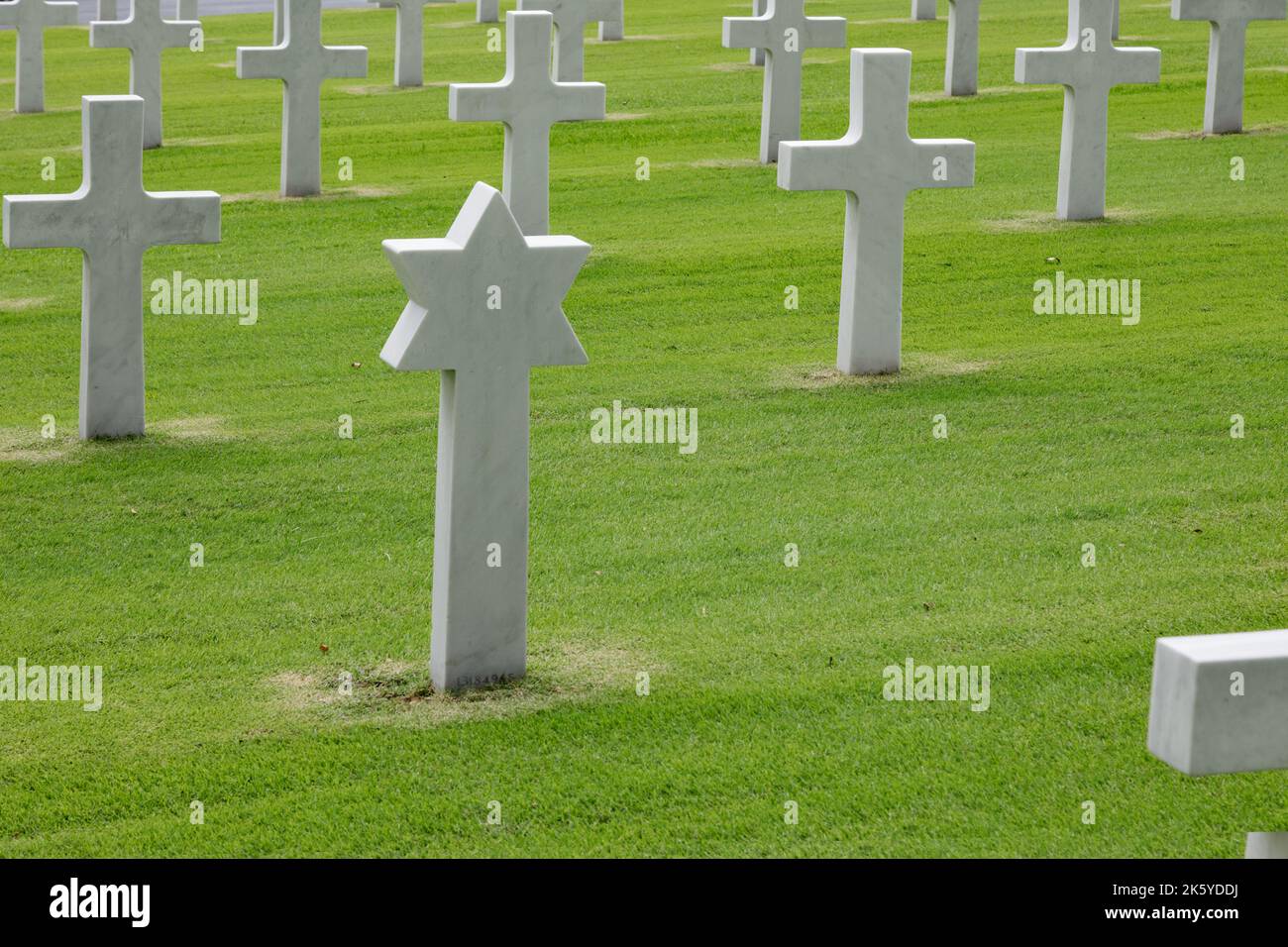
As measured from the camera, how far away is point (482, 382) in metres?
6.21

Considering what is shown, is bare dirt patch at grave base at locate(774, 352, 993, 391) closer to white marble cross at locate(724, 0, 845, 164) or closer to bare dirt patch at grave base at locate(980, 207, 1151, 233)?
bare dirt patch at grave base at locate(980, 207, 1151, 233)

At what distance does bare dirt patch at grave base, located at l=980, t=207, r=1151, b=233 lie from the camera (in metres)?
14.4

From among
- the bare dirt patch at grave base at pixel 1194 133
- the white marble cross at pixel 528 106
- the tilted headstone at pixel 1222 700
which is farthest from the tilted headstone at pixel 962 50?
the tilted headstone at pixel 1222 700

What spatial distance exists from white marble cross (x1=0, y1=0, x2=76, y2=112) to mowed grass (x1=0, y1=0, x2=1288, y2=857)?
6.55m

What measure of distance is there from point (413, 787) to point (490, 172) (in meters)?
12.3

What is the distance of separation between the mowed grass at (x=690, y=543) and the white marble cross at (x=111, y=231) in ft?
1.26

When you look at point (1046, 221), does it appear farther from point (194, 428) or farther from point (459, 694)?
point (459, 694)

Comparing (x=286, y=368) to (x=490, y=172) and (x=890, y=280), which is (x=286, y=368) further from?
(x=490, y=172)

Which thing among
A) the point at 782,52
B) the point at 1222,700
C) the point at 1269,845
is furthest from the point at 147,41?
the point at 1222,700

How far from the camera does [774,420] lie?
986cm

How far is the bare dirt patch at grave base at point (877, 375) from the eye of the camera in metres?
10.5

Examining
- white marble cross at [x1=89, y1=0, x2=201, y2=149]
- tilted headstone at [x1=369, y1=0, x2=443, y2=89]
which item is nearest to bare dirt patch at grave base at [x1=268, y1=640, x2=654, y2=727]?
white marble cross at [x1=89, y1=0, x2=201, y2=149]

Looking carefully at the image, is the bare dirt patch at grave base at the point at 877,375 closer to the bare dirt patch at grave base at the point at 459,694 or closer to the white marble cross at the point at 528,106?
the white marble cross at the point at 528,106

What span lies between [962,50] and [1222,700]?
17.8 meters
